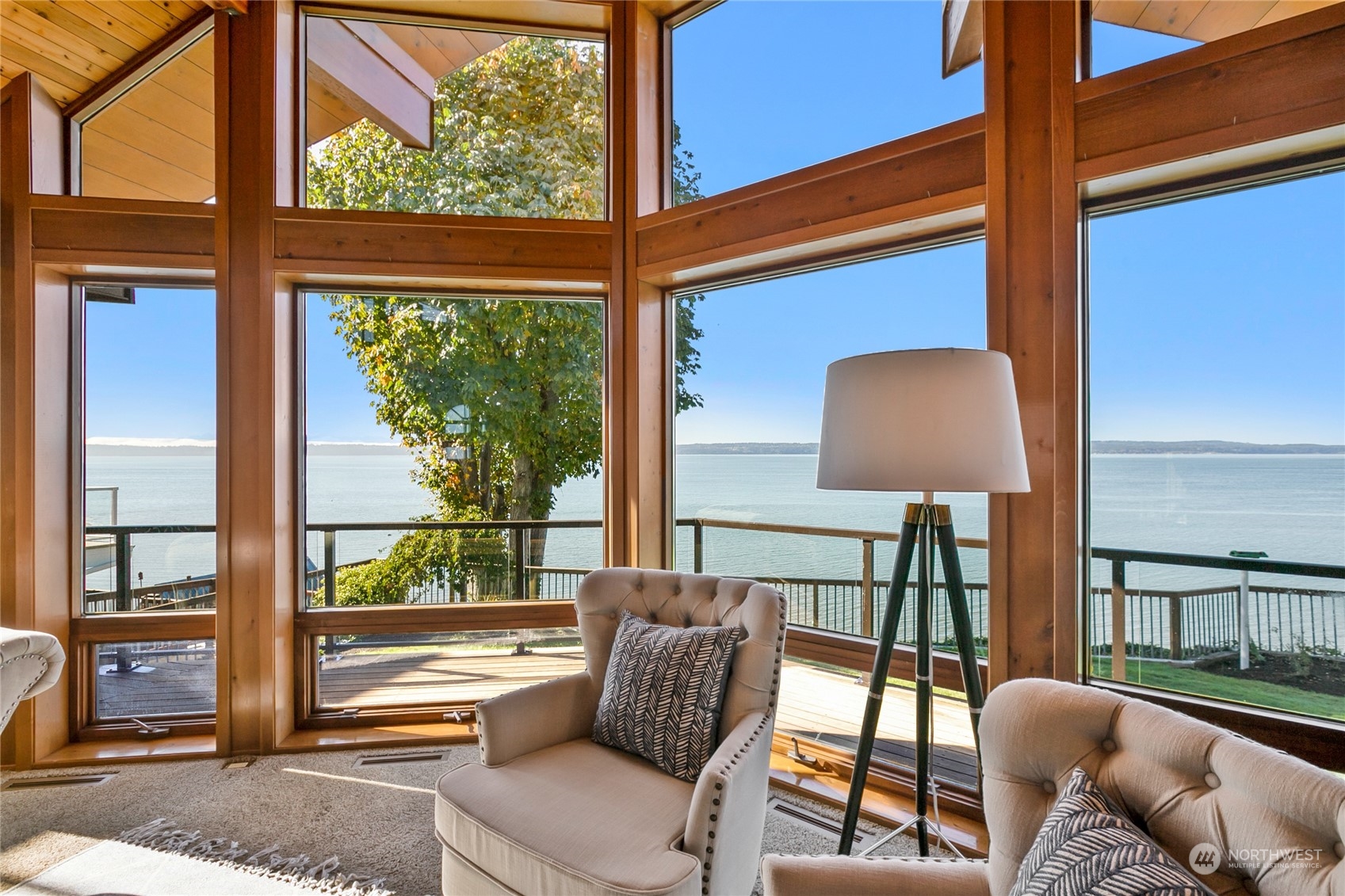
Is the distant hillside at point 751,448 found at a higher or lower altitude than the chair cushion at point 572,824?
higher

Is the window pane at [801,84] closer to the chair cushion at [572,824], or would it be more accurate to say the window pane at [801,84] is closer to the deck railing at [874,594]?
the deck railing at [874,594]

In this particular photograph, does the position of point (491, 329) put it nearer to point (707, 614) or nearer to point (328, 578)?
point (328, 578)

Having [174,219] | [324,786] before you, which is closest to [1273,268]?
[324,786]

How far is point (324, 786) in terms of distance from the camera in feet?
9.04

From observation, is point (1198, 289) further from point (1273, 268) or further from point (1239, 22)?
point (1239, 22)

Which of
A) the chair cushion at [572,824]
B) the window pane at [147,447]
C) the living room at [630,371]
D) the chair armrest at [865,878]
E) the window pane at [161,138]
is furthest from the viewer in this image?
the window pane at [147,447]

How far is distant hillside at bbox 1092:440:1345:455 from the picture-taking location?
6.32 ft

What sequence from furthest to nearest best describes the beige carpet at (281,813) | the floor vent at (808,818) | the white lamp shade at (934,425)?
1. the floor vent at (808,818)
2. the beige carpet at (281,813)
3. the white lamp shade at (934,425)

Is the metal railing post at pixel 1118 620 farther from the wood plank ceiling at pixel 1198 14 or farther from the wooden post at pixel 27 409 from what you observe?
the wooden post at pixel 27 409

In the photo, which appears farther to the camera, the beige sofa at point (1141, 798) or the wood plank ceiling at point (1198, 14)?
the wood plank ceiling at point (1198, 14)

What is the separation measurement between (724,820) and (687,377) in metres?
2.08

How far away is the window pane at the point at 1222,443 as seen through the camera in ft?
6.28

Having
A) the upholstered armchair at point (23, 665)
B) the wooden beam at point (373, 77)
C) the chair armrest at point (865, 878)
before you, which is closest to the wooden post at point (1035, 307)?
the chair armrest at point (865, 878)

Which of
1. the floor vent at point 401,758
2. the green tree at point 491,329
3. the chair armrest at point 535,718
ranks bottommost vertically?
the floor vent at point 401,758
